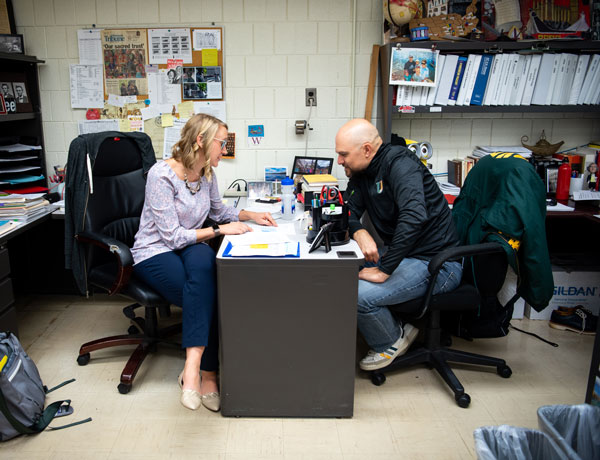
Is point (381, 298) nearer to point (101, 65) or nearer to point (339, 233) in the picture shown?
point (339, 233)

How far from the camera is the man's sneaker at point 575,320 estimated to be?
306 centimetres

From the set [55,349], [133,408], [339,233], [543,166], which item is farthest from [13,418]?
[543,166]

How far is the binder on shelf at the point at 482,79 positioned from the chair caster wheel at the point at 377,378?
5.75 ft

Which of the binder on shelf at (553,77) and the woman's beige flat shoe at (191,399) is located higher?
the binder on shelf at (553,77)

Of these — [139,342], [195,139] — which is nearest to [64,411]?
[139,342]

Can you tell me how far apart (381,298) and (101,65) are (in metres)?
2.37

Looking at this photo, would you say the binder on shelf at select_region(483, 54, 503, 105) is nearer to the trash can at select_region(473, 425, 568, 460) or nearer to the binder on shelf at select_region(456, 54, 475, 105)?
the binder on shelf at select_region(456, 54, 475, 105)

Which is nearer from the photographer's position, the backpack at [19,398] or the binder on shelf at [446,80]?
the backpack at [19,398]

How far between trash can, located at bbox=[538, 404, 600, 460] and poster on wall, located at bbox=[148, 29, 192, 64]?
284 centimetres

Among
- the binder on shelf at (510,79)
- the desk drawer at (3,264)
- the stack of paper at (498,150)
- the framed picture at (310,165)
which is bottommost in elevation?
the desk drawer at (3,264)

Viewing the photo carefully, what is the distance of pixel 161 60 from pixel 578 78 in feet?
8.45

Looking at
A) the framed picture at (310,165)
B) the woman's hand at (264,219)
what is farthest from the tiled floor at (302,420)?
the framed picture at (310,165)

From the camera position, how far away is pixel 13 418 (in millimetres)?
2021

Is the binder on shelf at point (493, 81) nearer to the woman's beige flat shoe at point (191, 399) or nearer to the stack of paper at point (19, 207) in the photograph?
the woman's beige flat shoe at point (191, 399)
